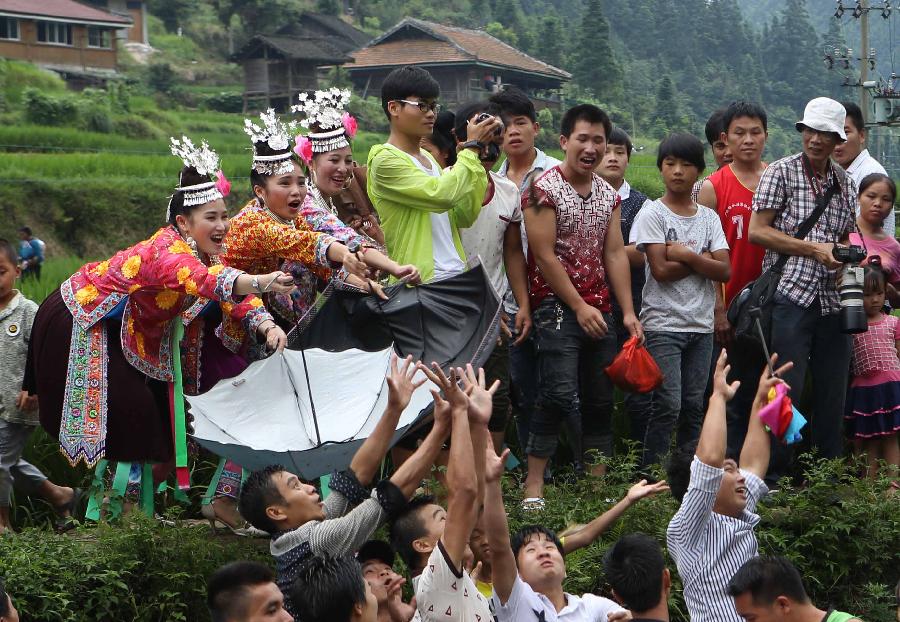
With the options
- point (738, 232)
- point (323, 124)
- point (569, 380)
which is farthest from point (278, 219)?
point (738, 232)

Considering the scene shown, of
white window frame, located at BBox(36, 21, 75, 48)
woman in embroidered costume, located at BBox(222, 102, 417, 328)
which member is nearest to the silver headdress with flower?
woman in embroidered costume, located at BBox(222, 102, 417, 328)

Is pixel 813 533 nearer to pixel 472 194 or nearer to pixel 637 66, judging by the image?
pixel 472 194

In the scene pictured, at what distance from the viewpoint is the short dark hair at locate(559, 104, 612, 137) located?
591 cm

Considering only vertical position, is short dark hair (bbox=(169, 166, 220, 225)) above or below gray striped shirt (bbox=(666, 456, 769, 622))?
above

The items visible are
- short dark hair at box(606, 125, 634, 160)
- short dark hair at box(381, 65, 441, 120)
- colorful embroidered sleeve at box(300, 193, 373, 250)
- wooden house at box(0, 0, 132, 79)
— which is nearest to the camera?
colorful embroidered sleeve at box(300, 193, 373, 250)

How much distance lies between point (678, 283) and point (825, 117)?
103 cm

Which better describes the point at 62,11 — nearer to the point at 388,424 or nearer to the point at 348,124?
the point at 348,124

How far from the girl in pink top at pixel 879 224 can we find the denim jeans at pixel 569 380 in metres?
1.47

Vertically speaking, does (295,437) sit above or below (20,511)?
above

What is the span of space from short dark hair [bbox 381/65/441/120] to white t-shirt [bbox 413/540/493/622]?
2.44 meters

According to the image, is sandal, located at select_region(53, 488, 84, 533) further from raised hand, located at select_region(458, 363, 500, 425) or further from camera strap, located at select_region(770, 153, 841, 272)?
camera strap, located at select_region(770, 153, 841, 272)

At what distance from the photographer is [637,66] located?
61594mm

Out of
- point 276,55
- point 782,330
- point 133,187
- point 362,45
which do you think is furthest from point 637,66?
point 782,330

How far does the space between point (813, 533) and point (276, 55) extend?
43.9 metres
